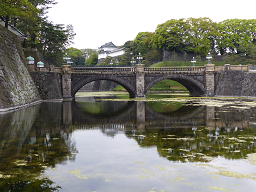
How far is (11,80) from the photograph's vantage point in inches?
1062

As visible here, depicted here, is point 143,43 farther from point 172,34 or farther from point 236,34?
point 236,34

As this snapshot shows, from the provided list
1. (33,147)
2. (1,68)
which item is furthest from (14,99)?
(33,147)

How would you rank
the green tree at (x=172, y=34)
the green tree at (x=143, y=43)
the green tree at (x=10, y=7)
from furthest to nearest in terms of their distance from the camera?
1. the green tree at (x=143, y=43)
2. the green tree at (x=172, y=34)
3. the green tree at (x=10, y=7)

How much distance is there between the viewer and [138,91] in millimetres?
46406

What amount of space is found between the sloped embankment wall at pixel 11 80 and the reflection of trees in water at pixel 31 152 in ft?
28.6

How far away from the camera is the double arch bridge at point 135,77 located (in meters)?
44.3

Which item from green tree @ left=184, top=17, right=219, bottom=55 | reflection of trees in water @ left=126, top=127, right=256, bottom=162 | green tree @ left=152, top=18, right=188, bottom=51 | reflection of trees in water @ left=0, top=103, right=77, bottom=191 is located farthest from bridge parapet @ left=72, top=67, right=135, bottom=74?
green tree @ left=184, top=17, right=219, bottom=55

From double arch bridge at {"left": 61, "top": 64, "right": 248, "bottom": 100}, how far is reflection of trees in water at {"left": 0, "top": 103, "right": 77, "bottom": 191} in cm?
2794

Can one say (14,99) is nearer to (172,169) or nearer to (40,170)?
(40,170)

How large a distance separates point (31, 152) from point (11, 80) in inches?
748

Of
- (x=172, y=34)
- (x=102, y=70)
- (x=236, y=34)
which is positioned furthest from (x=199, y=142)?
(x=236, y=34)

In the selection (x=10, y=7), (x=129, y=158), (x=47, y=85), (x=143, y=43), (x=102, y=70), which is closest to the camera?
(x=129, y=158)

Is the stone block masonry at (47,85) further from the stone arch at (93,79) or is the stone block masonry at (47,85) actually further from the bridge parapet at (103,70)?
the bridge parapet at (103,70)

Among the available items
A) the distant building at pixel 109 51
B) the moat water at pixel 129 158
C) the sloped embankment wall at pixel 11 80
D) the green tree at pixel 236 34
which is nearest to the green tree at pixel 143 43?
the distant building at pixel 109 51
